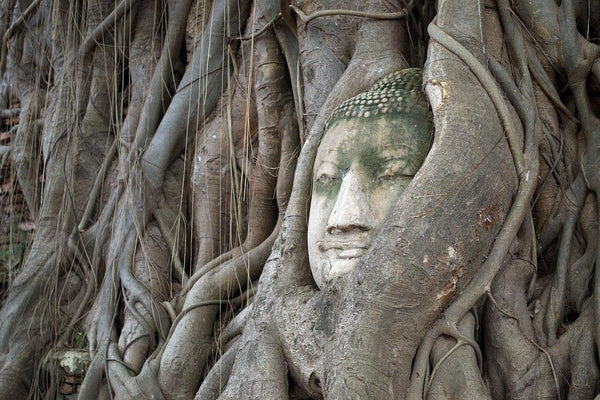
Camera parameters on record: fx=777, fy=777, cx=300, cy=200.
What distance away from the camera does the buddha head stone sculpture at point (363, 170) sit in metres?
2.28

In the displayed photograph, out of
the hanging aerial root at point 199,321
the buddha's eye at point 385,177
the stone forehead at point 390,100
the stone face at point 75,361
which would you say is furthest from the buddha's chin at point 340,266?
the stone face at point 75,361

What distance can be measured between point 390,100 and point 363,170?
0.24m

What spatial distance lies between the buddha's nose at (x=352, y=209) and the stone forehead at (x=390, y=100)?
0.74 ft

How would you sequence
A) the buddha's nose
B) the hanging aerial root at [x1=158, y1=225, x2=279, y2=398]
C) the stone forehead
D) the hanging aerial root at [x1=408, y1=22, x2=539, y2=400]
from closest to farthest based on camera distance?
the hanging aerial root at [x1=408, y1=22, x2=539, y2=400] < the buddha's nose < the stone forehead < the hanging aerial root at [x1=158, y1=225, x2=279, y2=398]

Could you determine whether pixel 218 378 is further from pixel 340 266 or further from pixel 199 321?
pixel 340 266

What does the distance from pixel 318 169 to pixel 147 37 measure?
75.1 inches

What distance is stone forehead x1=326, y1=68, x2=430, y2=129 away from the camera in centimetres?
238

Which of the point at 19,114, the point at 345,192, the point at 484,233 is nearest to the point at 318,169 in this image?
the point at 345,192

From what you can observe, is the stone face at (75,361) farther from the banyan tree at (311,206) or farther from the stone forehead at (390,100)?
the stone forehead at (390,100)

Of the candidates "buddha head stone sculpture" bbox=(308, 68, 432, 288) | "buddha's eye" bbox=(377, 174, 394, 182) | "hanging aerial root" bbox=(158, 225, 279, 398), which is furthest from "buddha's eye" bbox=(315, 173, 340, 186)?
"hanging aerial root" bbox=(158, 225, 279, 398)

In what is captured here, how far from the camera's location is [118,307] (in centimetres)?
342

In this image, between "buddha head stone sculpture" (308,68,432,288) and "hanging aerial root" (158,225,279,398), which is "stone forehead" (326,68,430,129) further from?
"hanging aerial root" (158,225,279,398)

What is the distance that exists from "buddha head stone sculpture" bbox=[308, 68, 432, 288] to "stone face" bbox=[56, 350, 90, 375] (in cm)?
146

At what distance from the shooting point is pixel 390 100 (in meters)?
2.40
